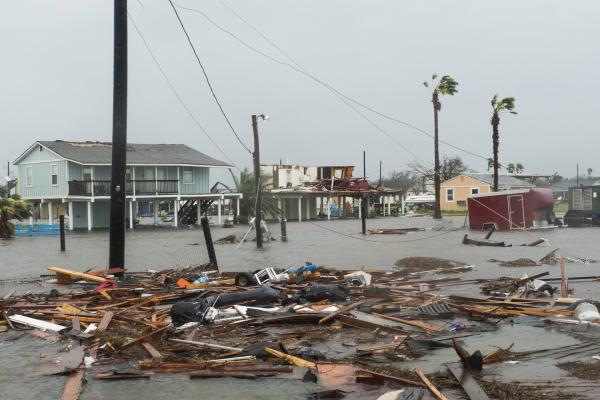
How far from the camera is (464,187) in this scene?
287 feet

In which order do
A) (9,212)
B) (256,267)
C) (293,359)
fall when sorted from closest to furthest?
(293,359) < (256,267) < (9,212)


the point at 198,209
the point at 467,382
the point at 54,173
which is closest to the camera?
the point at 467,382

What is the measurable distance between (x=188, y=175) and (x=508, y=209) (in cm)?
2737

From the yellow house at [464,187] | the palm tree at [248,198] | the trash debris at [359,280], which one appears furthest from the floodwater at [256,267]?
the yellow house at [464,187]

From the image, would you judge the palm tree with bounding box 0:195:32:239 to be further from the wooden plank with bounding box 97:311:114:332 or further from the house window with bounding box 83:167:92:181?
the wooden plank with bounding box 97:311:114:332

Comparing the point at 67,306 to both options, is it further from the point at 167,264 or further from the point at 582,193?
the point at 582,193

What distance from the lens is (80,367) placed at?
7.25m

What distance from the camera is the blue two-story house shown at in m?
52.5

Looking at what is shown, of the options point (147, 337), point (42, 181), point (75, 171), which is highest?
point (75, 171)

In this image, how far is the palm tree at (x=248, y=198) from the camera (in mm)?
66250

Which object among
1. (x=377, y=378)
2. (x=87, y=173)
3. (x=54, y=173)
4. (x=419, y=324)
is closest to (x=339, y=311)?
(x=419, y=324)

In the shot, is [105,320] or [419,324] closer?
[419,324]

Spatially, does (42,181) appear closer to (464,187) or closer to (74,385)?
(74,385)

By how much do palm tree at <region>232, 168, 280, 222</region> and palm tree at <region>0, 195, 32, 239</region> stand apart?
82.2ft
